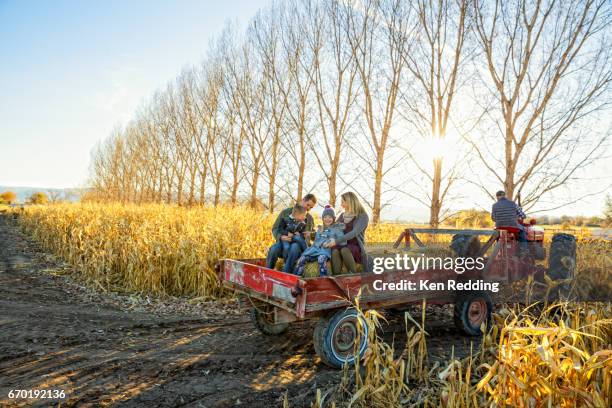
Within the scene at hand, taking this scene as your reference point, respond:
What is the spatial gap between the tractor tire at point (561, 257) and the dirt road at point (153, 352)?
162cm

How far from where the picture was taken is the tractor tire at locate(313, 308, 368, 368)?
399cm

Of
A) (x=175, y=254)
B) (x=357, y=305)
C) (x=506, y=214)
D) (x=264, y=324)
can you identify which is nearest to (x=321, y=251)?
(x=264, y=324)

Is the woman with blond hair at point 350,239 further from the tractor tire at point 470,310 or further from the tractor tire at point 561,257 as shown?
the tractor tire at point 561,257

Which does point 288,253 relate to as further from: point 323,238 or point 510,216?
point 510,216

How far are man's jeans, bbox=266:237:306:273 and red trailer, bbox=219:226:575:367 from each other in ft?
0.68

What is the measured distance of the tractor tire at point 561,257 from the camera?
5.61m

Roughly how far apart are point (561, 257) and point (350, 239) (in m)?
3.05

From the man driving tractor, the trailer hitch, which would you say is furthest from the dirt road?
the man driving tractor

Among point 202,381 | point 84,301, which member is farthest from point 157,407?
point 84,301

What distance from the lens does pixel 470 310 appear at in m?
5.23

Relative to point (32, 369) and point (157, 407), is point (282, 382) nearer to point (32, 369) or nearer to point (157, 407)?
point (157, 407)

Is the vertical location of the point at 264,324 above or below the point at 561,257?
below

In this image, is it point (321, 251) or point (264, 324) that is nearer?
point (321, 251)

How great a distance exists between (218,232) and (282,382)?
4777 mm
